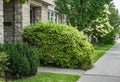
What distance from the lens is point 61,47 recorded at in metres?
12.3

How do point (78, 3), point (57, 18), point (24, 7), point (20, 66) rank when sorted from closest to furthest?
point (20, 66), point (24, 7), point (78, 3), point (57, 18)

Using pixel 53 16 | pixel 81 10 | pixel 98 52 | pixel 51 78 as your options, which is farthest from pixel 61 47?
pixel 98 52

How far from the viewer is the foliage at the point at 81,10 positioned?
1828 centimetres

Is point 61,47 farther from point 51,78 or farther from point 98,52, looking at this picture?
point 98,52

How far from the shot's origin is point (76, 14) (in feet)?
62.7

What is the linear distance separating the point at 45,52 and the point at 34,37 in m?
0.84

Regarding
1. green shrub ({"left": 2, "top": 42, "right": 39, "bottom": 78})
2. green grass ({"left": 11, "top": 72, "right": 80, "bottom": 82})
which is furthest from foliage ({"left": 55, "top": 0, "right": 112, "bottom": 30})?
green shrub ({"left": 2, "top": 42, "right": 39, "bottom": 78})

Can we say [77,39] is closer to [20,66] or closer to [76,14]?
[20,66]

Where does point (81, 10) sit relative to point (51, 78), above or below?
above

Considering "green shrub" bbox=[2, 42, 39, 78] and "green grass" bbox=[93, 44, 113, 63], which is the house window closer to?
"green grass" bbox=[93, 44, 113, 63]

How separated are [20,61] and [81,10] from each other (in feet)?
34.1

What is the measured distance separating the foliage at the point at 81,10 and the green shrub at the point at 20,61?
940 centimetres

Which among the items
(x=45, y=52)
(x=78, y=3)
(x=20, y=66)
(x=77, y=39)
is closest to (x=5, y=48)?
(x=20, y=66)

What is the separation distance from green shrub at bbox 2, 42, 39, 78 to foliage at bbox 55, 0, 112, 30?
9.40m
